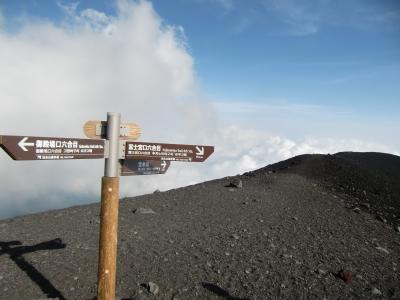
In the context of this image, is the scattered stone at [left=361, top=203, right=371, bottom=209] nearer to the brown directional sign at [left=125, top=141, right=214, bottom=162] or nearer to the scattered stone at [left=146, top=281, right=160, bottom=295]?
the brown directional sign at [left=125, top=141, right=214, bottom=162]

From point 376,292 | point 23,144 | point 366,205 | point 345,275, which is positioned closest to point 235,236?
point 345,275

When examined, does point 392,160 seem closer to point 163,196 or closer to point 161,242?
point 163,196

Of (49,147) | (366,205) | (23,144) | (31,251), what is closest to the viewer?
(23,144)

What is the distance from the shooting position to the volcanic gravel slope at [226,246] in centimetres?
748

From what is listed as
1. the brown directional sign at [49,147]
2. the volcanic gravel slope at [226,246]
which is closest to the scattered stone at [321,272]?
the volcanic gravel slope at [226,246]

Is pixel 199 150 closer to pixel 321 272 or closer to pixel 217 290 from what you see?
pixel 217 290

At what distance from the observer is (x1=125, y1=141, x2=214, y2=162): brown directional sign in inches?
223

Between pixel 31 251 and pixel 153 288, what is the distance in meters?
4.18

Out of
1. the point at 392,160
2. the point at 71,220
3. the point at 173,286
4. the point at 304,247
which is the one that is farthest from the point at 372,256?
the point at 392,160

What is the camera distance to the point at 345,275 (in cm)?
802

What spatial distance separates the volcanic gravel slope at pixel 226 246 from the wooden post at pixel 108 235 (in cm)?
182

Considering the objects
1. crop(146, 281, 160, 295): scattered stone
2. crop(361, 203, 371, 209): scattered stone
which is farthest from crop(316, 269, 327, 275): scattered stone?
crop(361, 203, 371, 209): scattered stone

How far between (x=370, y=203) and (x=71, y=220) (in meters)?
12.5

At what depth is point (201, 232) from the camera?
1065cm
